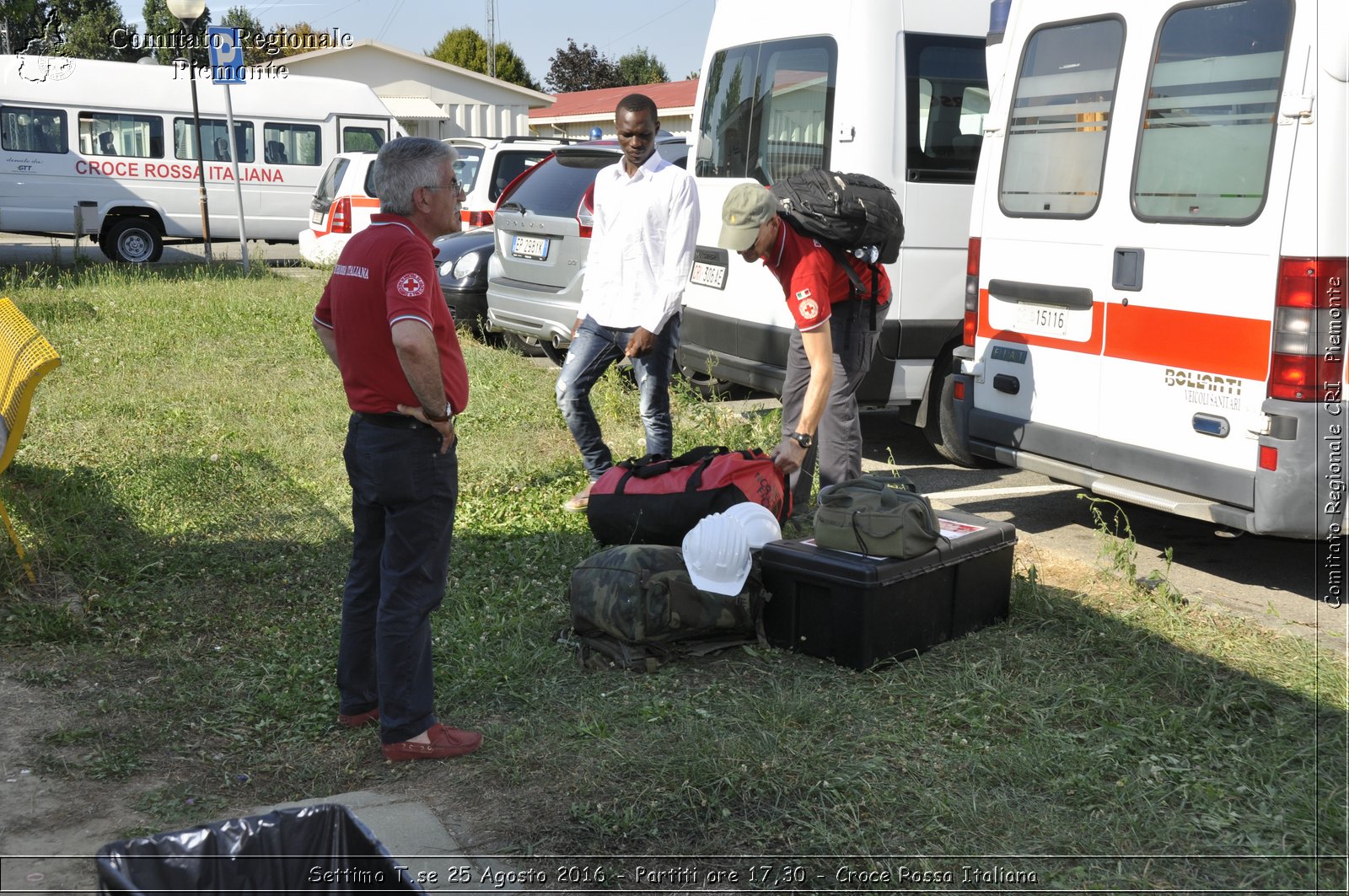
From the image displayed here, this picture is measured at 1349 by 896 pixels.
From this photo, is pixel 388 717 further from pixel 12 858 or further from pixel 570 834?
pixel 12 858

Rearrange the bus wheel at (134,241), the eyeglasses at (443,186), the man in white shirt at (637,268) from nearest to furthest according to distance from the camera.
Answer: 1. the eyeglasses at (443,186)
2. the man in white shirt at (637,268)
3. the bus wheel at (134,241)

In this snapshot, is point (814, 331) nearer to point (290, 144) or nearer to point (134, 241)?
point (134, 241)

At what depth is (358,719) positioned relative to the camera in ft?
12.7

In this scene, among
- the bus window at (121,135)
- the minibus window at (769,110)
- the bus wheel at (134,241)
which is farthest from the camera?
the bus wheel at (134,241)

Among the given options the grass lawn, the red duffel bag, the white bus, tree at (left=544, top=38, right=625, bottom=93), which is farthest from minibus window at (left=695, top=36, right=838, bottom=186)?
tree at (left=544, top=38, right=625, bottom=93)

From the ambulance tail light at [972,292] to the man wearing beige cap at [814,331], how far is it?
2.84 feet

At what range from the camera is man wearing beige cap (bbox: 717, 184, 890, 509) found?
4.78 m

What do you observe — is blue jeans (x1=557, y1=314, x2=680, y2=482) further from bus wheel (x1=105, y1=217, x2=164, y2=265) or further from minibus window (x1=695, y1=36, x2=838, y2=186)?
bus wheel (x1=105, y1=217, x2=164, y2=265)

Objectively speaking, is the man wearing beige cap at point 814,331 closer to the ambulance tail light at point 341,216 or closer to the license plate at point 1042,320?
the license plate at point 1042,320

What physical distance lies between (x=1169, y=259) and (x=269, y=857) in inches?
163

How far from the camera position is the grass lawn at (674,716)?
3.15 meters

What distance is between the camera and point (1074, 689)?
4.00m

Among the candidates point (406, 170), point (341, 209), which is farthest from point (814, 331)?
point (341, 209)

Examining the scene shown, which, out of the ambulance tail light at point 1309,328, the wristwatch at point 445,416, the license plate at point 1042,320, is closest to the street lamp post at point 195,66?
the license plate at point 1042,320
